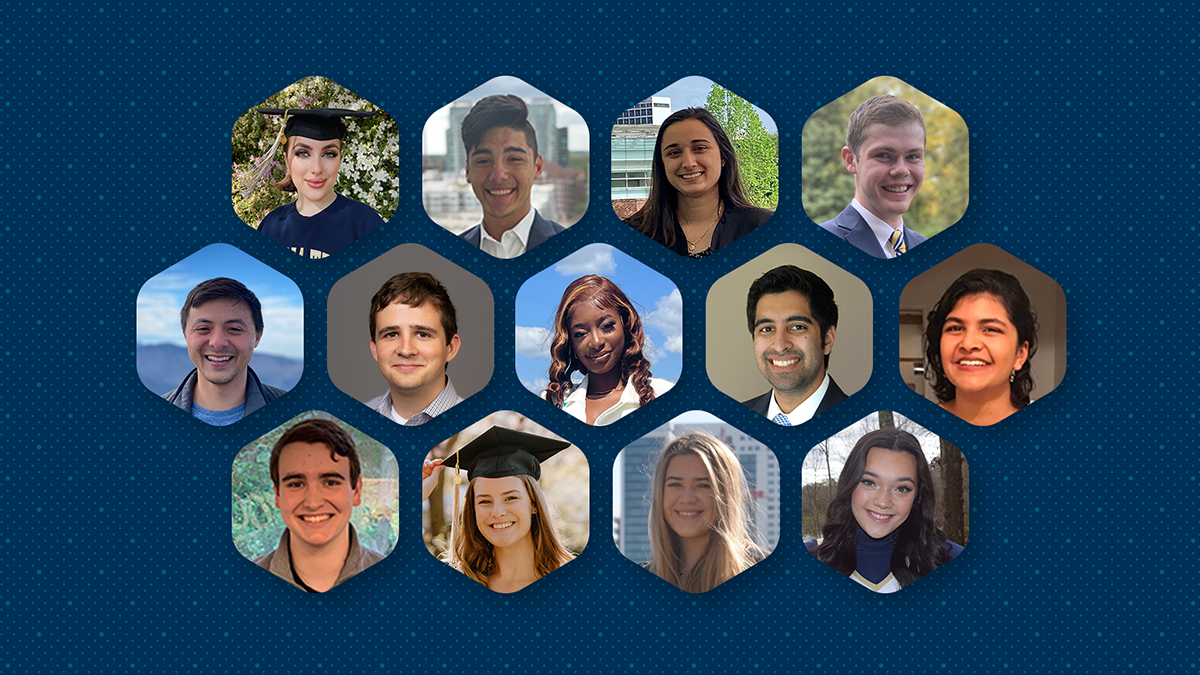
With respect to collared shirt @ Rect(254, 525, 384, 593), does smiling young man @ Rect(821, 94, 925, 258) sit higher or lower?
higher

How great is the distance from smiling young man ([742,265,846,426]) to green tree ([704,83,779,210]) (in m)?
0.15

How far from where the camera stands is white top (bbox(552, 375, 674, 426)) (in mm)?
1724

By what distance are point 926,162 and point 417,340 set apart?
3.25 feet

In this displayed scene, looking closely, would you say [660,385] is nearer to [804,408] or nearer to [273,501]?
[804,408]

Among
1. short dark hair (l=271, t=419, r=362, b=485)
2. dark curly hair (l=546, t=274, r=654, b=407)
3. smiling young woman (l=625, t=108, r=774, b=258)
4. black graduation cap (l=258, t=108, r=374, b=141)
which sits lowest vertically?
short dark hair (l=271, t=419, r=362, b=485)

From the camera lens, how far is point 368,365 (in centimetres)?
A: 174

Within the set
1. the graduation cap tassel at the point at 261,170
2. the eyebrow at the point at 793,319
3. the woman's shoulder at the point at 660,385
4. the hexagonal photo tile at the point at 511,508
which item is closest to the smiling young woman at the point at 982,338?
the eyebrow at the point at 793,319

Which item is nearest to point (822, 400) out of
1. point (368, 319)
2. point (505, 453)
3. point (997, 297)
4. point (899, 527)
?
point (899, 527)

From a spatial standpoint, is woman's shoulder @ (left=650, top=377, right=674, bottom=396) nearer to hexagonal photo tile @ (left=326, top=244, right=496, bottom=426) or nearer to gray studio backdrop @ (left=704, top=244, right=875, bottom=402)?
gray studio backdrop @ (left=704, top=244, right=875, bottom=402)

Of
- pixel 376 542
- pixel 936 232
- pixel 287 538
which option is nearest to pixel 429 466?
pixel 376 542

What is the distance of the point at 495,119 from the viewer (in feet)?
5.71

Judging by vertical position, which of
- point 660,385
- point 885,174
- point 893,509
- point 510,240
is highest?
point 885,174

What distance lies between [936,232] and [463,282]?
873 millimetres

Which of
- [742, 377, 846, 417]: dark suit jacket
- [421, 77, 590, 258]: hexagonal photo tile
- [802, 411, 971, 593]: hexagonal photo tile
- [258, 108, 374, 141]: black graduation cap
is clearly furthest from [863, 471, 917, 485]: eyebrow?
[258, 108, 374, 141]: black graduation cap
